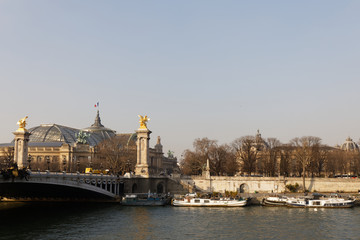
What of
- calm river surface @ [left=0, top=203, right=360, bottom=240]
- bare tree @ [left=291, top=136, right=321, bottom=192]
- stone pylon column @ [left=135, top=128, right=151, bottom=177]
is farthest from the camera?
bare tree @ [left=291, top=136, right=321, bottom=192]

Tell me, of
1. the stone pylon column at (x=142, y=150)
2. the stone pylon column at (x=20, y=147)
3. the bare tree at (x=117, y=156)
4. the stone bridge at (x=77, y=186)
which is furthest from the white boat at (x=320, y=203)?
the bare tree at (x=117, y=156)

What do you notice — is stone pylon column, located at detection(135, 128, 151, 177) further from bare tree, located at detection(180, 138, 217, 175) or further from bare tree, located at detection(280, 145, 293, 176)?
bare tree, located at detection(280, 145, 293, 176)

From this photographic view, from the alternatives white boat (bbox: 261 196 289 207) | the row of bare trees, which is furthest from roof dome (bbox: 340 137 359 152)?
white boat (bbox: 261 196 289 207)

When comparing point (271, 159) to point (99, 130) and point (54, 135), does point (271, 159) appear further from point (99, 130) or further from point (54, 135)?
point (99, 130)

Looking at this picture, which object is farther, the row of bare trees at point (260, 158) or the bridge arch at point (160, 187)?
the row of bare trees at point (260, 158)

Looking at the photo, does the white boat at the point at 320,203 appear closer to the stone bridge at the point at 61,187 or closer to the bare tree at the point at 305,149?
the bare tree at the point at 305,149

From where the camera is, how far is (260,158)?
9875cm

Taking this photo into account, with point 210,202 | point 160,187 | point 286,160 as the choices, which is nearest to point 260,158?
point 286,160

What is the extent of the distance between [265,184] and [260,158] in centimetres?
1810

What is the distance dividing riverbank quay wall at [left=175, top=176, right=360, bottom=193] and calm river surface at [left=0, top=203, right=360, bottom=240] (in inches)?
714

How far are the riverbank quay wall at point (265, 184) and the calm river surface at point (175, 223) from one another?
18.1m

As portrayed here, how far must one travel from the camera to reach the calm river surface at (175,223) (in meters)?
40.6

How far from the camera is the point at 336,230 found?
42.8 metres

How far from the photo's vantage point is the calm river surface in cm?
4056
